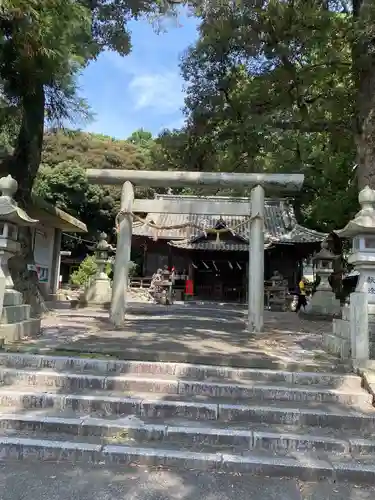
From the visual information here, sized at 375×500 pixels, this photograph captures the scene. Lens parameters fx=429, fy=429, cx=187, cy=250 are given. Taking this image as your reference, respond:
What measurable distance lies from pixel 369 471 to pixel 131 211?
265 inches

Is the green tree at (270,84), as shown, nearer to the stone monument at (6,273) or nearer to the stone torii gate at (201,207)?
the stone torii gate at (201,207)

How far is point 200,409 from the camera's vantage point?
458 centimetres

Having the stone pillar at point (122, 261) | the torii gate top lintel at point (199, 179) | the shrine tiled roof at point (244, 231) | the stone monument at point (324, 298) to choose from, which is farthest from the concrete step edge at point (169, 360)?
the shrine tiled roof at point (244, 231)

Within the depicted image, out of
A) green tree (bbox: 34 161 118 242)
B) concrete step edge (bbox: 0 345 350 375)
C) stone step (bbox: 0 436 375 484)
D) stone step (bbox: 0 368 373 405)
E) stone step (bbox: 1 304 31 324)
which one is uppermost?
green tree (bbox: 34 161 118 242)

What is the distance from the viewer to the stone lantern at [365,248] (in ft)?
20.1

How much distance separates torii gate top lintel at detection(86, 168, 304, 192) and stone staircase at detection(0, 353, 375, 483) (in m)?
4.53

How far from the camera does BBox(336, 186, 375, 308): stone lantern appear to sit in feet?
20.1

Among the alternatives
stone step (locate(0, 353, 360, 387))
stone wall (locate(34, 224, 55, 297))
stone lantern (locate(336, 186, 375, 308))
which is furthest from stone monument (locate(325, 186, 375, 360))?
→ stone wall (locate(34, 224, 55, 297))

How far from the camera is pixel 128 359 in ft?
19.1

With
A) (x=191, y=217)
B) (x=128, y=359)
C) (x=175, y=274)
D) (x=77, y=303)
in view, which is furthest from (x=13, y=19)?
(x=191, y=217)

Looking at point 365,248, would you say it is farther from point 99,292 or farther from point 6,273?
point 99,292

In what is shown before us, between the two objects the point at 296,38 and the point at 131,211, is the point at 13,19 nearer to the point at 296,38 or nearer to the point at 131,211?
the point at 131,211

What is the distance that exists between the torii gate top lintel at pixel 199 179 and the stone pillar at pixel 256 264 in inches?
9.7

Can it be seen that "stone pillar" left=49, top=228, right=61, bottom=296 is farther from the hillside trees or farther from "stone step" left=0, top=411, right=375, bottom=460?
"stone step" left=0, top=411, right=375, bottom=460
